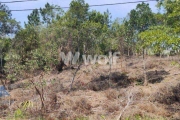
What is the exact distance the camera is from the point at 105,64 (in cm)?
1973

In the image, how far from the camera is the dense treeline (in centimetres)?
794

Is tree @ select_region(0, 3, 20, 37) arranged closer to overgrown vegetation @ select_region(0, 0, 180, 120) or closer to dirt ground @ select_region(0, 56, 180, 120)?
overgrown vegetation @ select_region(0, 0, 180, 120)

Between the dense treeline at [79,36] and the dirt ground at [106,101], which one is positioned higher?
the dense treeline at [79,36]

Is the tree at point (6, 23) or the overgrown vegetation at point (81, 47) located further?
the tree at point (6, 23)

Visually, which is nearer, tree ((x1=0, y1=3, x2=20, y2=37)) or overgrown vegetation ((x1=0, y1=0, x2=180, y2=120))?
overgrown vegetation ((x1=0, y1=0, x2=180, y2=120))

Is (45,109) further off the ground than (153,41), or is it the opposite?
(153,41)

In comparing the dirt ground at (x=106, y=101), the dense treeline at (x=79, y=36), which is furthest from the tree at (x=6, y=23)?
the dirt ground at (x=106, y=101)

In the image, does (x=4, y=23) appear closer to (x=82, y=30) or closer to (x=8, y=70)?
(x=82, y=30)

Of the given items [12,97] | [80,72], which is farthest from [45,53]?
[80,72]

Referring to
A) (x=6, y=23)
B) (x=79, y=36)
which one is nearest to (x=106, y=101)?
(x=79, y=36)

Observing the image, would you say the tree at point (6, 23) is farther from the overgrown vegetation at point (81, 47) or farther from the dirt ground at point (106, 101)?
the dirt ground at point (106, 101)

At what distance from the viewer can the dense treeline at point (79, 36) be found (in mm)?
7938

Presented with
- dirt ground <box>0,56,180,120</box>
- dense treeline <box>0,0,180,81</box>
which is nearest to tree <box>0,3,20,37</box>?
dense treeline <box>0,0,180,81</box>

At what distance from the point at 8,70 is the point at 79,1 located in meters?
18.0
